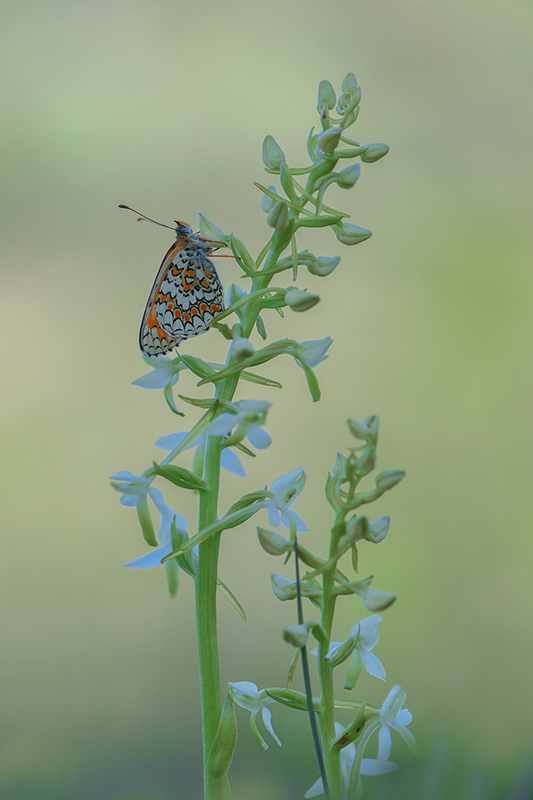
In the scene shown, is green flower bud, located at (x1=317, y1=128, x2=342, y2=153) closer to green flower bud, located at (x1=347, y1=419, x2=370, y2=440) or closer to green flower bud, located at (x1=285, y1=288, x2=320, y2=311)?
green flower bud, located at (x1=285, y1=288, x2=320, y2=311)

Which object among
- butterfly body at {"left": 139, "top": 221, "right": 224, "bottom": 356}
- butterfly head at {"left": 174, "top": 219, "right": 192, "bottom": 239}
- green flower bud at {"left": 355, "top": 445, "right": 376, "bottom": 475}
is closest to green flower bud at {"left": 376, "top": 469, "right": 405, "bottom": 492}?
green flower bud at {"left": 355, "top": 445, "right": 376, "bottom": 475}

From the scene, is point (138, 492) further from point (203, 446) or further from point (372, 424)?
point (372, 424)

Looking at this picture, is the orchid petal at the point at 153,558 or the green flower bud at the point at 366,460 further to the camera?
the orchid petal at the point at 153,558

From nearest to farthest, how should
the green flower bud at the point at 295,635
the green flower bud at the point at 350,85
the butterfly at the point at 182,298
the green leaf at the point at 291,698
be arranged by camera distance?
the green flower bud at the point at 295,635 < the green leaf at the point at 291,698 < the green flower bud at the point at 350,85 < the butterfly at the point at 182,298

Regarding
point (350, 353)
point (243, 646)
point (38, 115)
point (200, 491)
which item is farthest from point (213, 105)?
point (200, 491)

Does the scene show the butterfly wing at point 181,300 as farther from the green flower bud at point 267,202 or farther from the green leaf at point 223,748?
the green leaf at point 223,748

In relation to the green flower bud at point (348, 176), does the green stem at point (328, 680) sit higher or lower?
lower

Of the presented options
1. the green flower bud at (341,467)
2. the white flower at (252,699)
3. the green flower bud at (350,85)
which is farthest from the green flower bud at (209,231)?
the white flower at (252,699)
